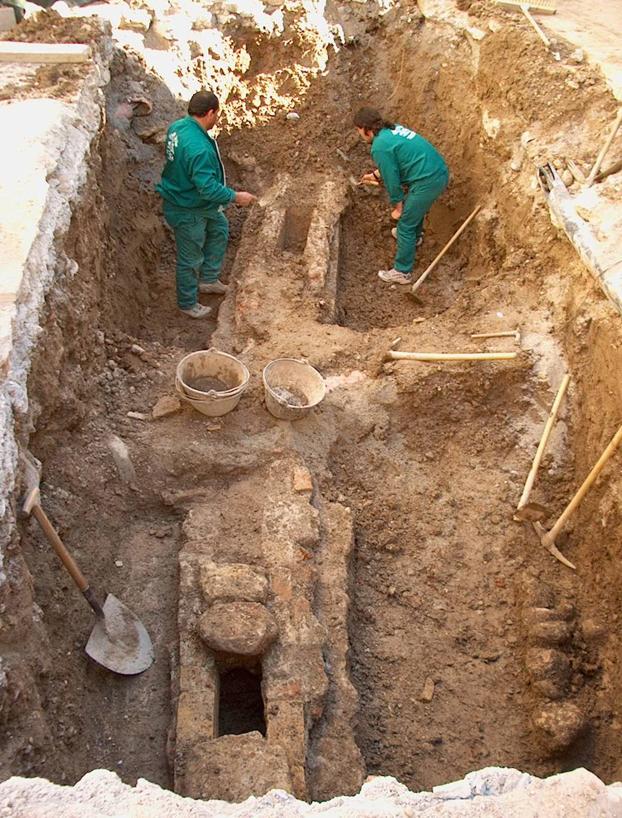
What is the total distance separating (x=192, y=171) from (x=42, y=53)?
5.31 feet

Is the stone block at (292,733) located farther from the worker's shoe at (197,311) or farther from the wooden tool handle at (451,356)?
the worker's shoe at (197,311)

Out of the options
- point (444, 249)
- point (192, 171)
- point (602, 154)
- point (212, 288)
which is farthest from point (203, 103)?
point (602, 154)

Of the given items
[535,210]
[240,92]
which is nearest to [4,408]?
[535,210]

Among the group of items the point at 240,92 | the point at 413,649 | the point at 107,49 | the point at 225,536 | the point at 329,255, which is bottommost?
the point at 413,649

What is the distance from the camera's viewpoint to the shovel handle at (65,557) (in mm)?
2820

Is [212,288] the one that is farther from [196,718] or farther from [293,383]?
[196,718]

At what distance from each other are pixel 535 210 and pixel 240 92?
401cm

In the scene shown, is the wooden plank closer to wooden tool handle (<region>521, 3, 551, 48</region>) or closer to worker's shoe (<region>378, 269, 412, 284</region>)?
worker's shoe (<region>378, 269, 412, 284</region>)

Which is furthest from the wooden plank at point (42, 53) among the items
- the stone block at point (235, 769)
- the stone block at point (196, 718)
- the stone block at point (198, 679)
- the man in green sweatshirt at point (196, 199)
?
the stone block at point (235, 769)

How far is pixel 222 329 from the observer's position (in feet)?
17.7

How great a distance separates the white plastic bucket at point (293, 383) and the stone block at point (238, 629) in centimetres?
147

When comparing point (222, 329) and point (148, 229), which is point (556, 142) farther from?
point (148, 229)

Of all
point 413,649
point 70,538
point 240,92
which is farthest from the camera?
point 240,92

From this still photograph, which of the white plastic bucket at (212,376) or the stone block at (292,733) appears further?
the white plastic bucket at (212,376)
